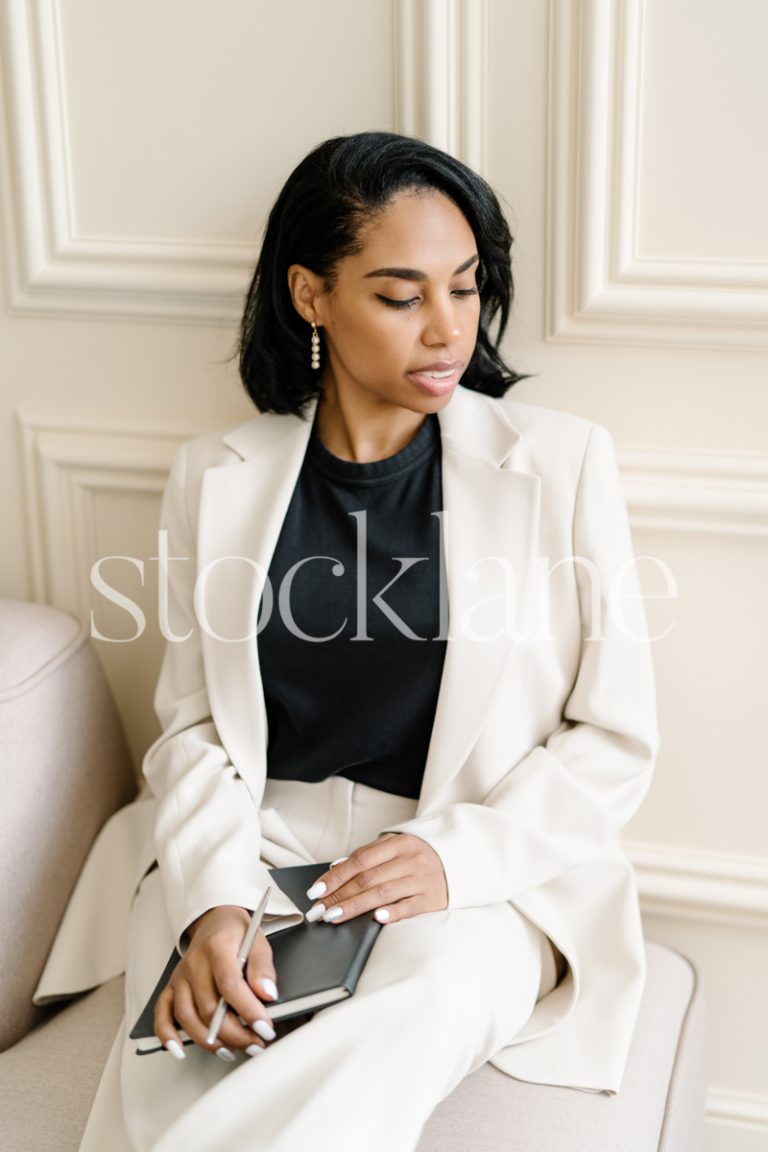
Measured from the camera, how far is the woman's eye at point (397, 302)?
141 cm

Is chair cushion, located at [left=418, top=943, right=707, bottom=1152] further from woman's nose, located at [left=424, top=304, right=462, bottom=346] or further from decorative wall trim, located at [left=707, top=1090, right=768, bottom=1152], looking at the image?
woman's nose, located at [left=424, top=304, right=462, bottom=346]

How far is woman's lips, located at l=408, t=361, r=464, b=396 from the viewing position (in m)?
1.44

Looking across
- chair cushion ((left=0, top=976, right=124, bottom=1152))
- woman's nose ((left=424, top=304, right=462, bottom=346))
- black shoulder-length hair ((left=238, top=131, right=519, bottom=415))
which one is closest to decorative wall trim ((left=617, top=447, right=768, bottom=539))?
black shoulder-length hair ((left=238, top=131, right=519, bottom=415))

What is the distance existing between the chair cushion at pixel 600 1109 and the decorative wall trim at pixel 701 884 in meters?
0.19

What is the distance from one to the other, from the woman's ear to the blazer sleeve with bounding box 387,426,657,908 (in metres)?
0.36

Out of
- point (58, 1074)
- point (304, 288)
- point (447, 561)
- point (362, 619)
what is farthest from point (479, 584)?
point (58, 1074)

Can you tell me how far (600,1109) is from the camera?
1.37m

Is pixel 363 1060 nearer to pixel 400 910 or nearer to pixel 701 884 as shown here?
pixel 400 910

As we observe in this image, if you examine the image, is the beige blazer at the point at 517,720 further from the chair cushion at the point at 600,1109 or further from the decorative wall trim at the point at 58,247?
the decorative wall trim at the point at 58,247

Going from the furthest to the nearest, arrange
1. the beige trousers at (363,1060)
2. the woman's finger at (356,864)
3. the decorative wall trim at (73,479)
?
the decorative wall trim at (73,479)
the woman's finger at (356,864)
the beige trousers at (363,1060)

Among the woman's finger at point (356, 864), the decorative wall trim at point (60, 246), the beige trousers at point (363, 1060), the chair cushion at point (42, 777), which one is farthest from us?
the decorative wall trim at point (60, 246)

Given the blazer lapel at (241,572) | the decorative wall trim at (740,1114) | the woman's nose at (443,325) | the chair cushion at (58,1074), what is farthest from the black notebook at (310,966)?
the decorative wall trim at (740,1114)

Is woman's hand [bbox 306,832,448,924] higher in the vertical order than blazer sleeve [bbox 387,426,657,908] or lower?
lower

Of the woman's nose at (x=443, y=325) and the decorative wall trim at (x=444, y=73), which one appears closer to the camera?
the woman's nose at (x=443, y=325)
